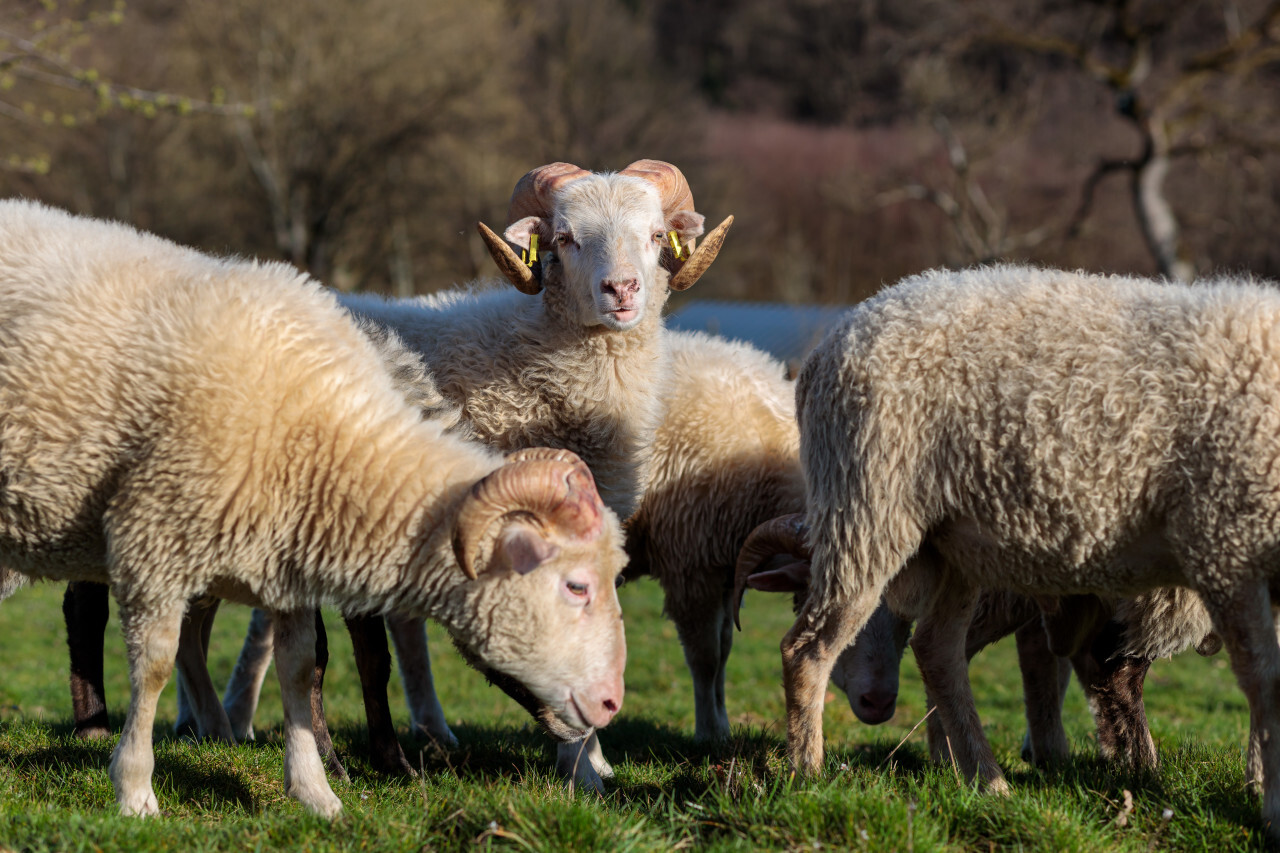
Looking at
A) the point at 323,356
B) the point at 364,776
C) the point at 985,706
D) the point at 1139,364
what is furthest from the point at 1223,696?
the point at 323,356

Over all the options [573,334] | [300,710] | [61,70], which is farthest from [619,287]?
[61,70]

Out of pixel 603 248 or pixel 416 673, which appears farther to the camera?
pixel 416 673

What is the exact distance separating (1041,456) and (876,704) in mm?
1802

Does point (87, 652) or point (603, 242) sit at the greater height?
point (603, 242)

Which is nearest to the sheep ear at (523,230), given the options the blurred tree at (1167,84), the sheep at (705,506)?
the sheep at (705,506)

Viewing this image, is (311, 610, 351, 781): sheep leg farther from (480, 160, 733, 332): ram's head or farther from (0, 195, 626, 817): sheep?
(480, 160, 733, 332): ram's head

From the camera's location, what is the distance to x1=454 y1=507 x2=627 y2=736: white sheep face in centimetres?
328

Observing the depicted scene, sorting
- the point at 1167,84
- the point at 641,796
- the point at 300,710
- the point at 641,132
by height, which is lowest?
the point at 641,796

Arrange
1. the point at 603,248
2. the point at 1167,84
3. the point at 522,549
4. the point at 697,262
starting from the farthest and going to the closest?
the point at 1167,84, the point at 697,262, the point at 603,248, the point at 522,549

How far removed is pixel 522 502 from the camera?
10.5ft

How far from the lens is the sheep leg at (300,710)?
3.54 m

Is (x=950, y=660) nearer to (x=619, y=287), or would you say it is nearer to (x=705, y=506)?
(x=705, y=506)

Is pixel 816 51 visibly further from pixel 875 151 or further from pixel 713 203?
pixel 713 203

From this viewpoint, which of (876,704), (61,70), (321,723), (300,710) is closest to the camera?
(300,710)
